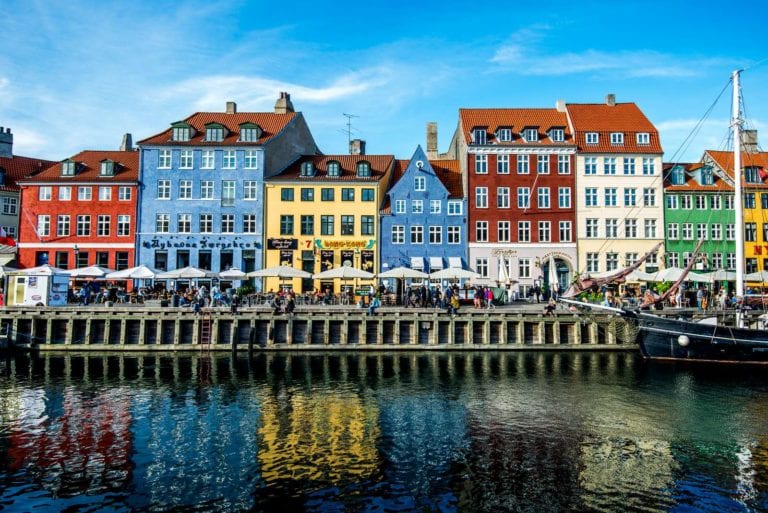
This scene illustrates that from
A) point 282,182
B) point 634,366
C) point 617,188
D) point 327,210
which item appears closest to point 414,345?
point 634,366

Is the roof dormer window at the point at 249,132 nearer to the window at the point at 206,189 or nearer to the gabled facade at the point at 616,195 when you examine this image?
the window at the point at 206,189

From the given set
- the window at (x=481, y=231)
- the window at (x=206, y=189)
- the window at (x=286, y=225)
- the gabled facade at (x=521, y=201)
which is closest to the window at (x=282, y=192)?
the window at (x=286, y=225)

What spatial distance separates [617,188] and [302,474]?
4551 centimetres

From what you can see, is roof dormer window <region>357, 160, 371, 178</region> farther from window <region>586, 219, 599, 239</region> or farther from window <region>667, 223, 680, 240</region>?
window <region>667, 223, 680, 240</region>

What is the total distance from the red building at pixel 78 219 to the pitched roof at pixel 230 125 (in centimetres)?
471

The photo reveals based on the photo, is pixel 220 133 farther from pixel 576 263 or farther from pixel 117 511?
pixel 117 511

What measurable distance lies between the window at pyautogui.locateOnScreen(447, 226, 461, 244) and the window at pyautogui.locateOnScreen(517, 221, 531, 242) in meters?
5.42

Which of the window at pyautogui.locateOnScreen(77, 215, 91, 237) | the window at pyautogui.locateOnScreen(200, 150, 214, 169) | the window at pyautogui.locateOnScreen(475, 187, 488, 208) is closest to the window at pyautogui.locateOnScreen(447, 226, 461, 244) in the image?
the window at pyautogui.locateOnScreen(475, 187, 488, 208)

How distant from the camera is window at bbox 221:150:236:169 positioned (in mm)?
52125

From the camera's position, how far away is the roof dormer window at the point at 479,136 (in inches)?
2060

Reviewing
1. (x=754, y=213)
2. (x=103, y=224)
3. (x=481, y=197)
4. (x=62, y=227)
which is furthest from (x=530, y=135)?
(x=62, y=227)

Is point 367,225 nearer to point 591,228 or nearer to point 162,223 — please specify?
point 162,223

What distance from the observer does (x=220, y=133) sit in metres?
52.6

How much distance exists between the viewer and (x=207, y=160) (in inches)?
2058
